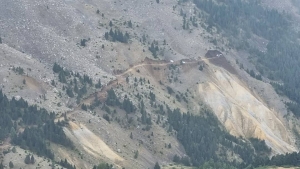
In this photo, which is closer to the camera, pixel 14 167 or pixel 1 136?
pixel 14 167

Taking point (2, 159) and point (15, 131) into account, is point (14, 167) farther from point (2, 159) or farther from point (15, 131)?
point (15, 131)

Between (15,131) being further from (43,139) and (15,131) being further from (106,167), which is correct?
(106,167)

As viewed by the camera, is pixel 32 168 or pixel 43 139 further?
pixel 43 139

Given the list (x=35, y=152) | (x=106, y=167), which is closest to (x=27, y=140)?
(x=35, y=152)

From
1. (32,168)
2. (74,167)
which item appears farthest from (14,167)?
(74,167)

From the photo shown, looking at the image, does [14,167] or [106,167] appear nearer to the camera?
[14,167]

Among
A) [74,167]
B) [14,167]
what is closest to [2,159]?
[14,167]

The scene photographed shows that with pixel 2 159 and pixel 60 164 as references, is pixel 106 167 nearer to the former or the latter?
pixel 60 164
